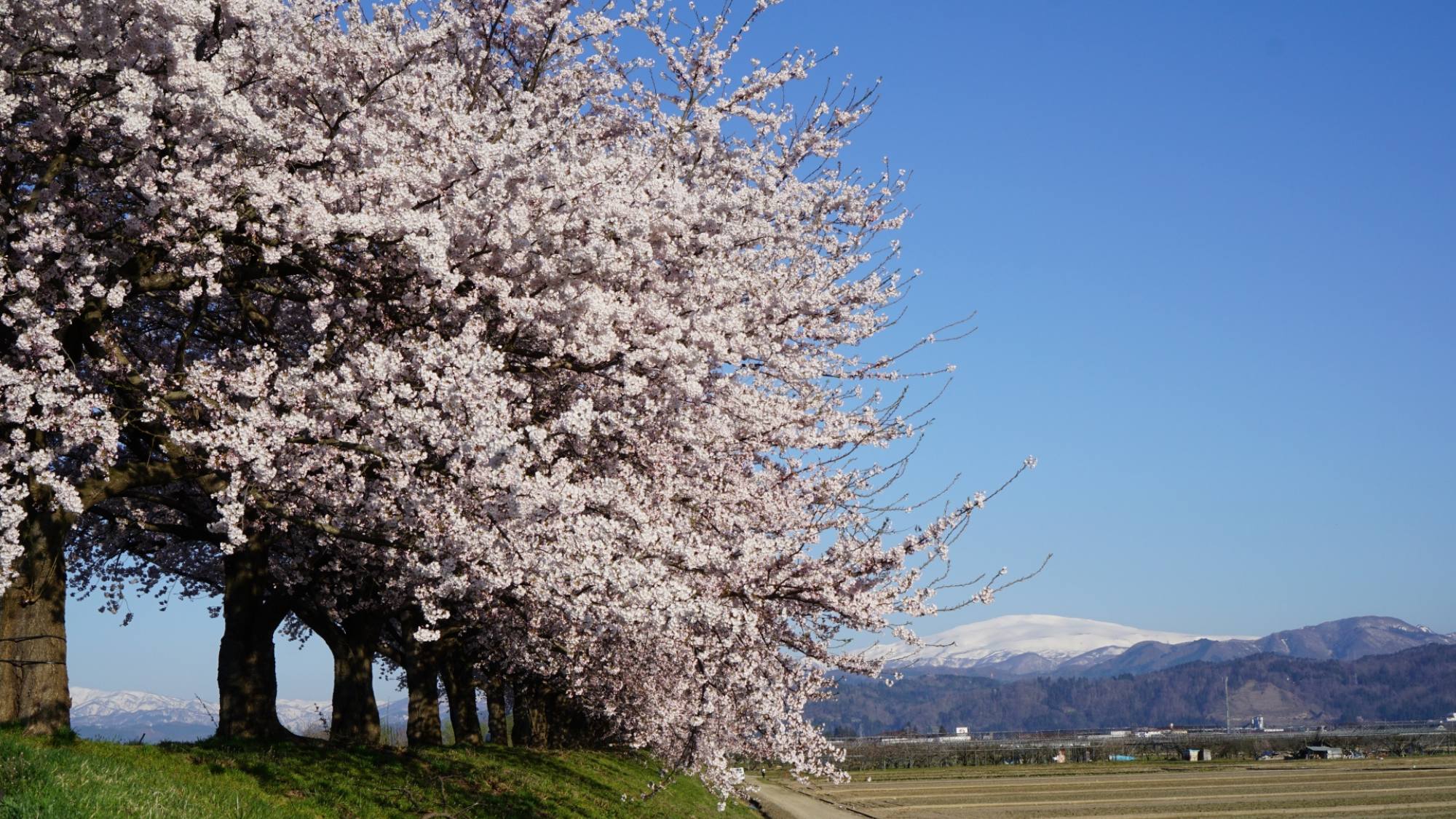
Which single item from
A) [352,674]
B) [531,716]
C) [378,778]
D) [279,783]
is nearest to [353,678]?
[352,674]

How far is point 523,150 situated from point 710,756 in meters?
8.55

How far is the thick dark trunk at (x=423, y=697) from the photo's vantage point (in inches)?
1049

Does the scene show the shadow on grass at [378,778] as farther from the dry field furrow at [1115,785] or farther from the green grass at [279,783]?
the dry field furrow at [1115,785]

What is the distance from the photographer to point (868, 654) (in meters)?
16.7

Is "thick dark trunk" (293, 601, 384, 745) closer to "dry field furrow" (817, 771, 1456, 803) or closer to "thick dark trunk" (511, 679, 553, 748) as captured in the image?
"thick dark trunk" (511, 679, 553, 748)

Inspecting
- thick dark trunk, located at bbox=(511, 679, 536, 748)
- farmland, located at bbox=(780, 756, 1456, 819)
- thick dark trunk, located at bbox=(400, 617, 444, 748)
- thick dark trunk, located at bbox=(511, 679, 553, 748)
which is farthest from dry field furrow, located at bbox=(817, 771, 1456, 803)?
thick dark trunk, located at bbox=(400, 617, 444, 748)

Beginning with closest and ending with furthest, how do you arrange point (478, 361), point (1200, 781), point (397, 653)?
point (478, 361)
point (397, 653)
point (1200, 781)

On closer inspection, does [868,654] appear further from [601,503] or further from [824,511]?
[601,503]

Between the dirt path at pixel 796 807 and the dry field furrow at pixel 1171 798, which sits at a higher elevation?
the dirt path at pixel 796 807

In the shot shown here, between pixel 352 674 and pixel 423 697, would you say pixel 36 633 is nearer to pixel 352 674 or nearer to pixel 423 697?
pixel 352 674

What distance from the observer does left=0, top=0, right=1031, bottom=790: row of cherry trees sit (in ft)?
42.5

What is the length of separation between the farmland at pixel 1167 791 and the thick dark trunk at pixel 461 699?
3310cm

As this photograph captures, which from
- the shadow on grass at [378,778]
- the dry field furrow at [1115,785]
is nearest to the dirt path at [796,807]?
the dry field furrow at [1115,785]

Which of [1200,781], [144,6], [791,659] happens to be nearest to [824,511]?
[791,659]
